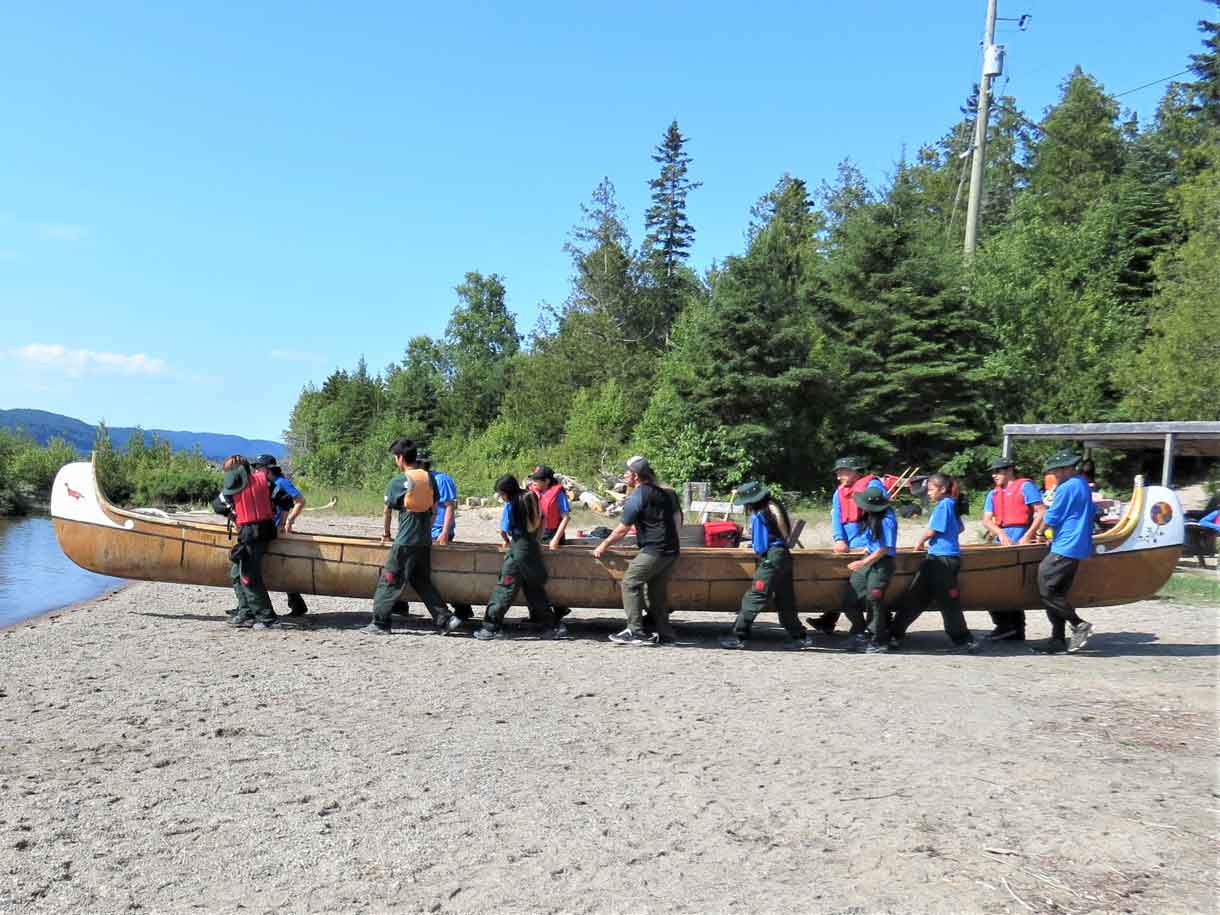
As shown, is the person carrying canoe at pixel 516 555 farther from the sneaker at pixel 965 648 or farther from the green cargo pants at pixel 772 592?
the sneaker at pixel 965 648

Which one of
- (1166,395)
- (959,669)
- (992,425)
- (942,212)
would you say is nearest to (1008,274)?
(992,425)

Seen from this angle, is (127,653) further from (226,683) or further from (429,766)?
(429,766)

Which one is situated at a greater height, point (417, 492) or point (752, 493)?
point (752, 493)

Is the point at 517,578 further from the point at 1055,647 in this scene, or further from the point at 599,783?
the point at 1055,647

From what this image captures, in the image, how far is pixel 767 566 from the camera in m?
8.38

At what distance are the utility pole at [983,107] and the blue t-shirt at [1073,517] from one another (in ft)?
82.0

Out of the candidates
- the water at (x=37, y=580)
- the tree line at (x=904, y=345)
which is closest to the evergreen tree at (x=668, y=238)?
the tree line at (x=904, y=345)

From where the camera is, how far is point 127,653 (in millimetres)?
8180

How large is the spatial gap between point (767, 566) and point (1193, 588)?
824 cm

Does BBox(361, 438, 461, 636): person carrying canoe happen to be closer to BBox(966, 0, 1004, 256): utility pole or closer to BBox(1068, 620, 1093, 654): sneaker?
BBox(1068, 620, 1093, 654): sneaker

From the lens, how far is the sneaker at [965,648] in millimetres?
8762

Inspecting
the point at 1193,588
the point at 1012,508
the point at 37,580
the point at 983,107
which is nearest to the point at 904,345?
the point at 983,107

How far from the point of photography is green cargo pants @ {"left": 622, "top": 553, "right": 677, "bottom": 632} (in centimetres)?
842

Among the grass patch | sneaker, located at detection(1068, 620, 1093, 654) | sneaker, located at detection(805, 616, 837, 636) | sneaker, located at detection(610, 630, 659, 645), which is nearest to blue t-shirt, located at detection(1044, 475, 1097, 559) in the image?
sneaker, located at detection(1068, 620, 1093, 654)
